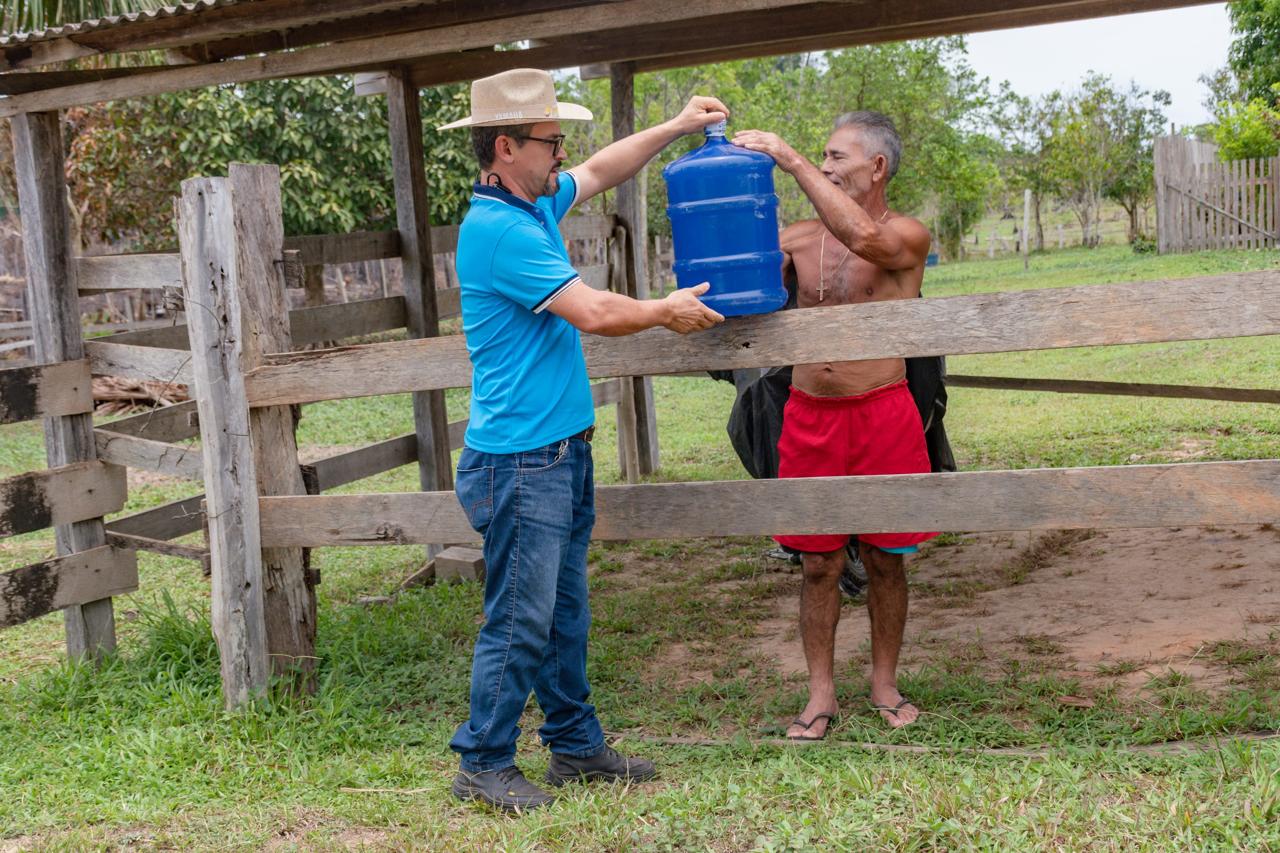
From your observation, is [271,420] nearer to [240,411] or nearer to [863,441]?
[240,411]

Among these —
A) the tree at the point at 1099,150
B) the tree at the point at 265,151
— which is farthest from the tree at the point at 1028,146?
the tree at the point at 265,151

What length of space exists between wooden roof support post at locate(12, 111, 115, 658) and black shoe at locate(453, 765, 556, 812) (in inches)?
102

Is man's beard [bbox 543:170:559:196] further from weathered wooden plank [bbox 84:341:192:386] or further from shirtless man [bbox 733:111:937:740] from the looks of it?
weathered wooden plank [bbox 84:341:192:386]

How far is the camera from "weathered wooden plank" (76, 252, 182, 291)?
5.21m

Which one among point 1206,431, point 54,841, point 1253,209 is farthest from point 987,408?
point 1253,209

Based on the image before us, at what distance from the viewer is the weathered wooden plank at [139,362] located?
5.22 meters

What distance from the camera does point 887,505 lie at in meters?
3.83

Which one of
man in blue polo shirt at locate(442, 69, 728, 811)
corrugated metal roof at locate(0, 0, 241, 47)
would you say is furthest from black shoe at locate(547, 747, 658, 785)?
corrugated metal roof at locate(0, 0, 241, 47)

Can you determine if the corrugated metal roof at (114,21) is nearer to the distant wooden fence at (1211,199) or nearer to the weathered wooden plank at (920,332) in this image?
the weathered wooden plank at (920,332)

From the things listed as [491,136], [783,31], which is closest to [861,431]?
[491,136]

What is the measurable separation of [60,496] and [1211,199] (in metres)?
22.0

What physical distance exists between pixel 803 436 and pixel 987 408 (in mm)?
7837

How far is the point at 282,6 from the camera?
16.2 ft

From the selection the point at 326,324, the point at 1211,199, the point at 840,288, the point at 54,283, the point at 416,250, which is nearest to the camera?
the point at 840,288
